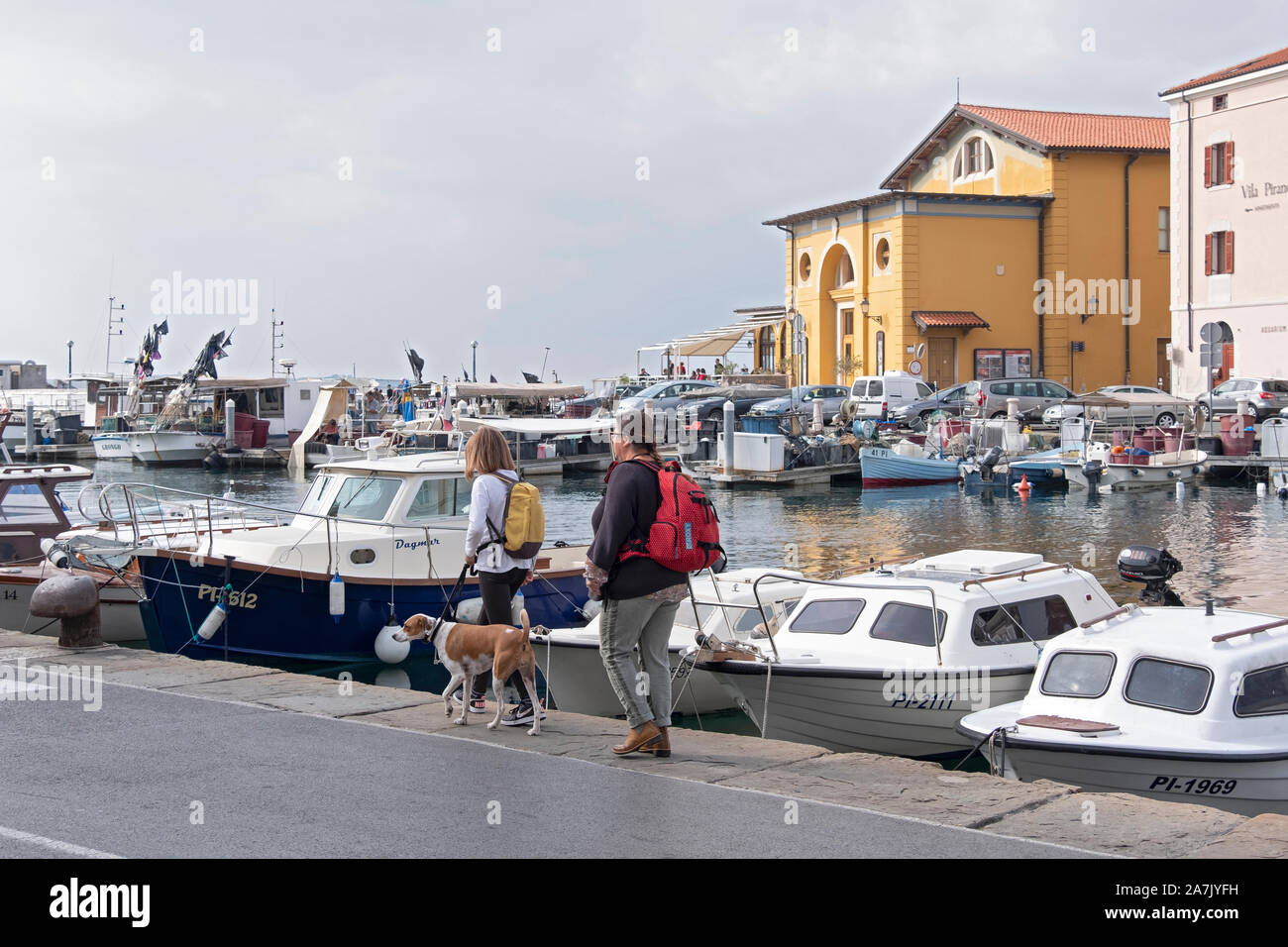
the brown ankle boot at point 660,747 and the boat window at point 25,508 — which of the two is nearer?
the brown ankle boot at point 660,747

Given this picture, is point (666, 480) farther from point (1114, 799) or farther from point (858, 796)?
point (1114, 799)

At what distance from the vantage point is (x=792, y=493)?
129 ft

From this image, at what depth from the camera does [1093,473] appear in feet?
121

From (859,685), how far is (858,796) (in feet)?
15.6

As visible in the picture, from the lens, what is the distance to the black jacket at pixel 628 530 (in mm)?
6832

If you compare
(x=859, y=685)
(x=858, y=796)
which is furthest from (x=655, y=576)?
(x=859, y=685)

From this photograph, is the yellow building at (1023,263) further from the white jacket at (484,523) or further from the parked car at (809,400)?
the white jacket at (484,523)

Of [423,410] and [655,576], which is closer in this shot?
[655,576]

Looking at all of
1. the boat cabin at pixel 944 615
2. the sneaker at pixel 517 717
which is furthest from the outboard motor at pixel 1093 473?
the sneaker at pixel 517 717

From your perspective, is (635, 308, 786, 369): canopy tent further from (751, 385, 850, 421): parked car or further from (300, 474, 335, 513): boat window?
(300, 474, 335, 513): boat window

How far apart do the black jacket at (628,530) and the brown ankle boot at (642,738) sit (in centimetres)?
73

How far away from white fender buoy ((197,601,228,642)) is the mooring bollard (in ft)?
14.4
